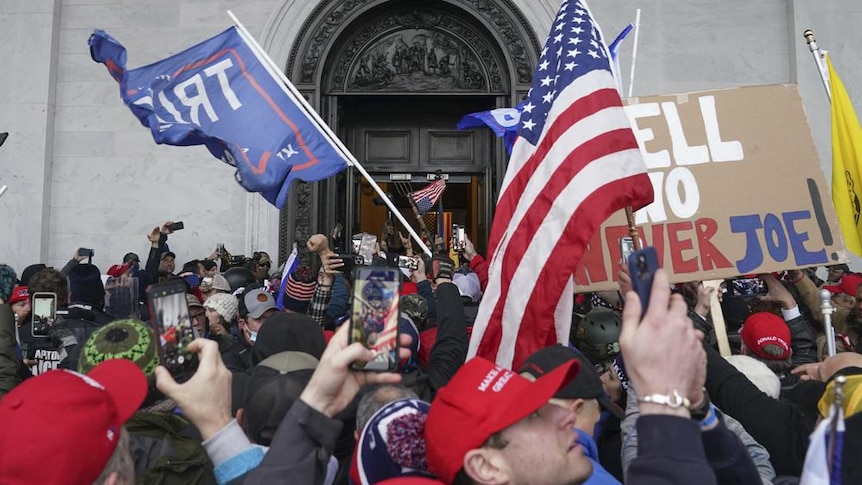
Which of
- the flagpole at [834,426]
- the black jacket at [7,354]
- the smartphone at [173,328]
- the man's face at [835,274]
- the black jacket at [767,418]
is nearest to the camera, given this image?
the flagpole at [834,426]

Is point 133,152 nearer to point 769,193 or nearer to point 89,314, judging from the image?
point 89,314

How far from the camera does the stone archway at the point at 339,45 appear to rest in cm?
1188

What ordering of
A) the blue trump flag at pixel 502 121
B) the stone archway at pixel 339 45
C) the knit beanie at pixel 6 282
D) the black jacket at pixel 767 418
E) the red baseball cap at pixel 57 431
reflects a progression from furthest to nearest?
the stone archway at pixel 339 45, the blue trump flag at pixel 502 121, the knit beanie at pixel 6 282, the black jacket at pixel 767 418, the red baseball cap at pixel 57 431

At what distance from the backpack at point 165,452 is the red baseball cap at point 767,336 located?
2.95 metres

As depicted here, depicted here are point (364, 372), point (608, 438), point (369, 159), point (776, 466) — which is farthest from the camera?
point (369, 159)

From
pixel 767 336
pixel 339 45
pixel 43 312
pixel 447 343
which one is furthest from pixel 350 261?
pixel 339 45

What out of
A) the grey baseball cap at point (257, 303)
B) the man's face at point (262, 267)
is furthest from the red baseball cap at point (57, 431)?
the man's face at point (262, 267)

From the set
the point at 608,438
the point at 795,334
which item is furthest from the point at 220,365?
the point at 795,334

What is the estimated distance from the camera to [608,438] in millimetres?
3203

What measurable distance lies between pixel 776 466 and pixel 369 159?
1110cm

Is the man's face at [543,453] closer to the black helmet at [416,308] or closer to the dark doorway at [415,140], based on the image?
the black helmet at [416,308]

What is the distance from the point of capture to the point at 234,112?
545 cm

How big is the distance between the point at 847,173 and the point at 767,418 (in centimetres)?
373

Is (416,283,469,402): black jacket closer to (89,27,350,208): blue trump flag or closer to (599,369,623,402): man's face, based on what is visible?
(599,369,623,402): man's face
